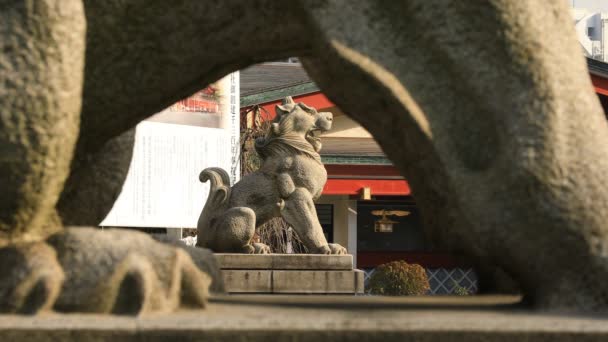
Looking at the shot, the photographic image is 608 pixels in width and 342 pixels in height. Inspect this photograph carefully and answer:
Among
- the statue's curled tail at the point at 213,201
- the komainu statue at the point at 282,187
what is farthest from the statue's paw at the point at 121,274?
the statue's curled tail at the point at 213,201

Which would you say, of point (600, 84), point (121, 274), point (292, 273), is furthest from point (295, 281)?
point (600, 84)

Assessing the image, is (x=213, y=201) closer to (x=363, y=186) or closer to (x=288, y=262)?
(x=288, y=262)

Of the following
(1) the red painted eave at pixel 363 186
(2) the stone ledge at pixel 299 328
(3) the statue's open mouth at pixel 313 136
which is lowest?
(2) the stone ledge at pixel 299 328

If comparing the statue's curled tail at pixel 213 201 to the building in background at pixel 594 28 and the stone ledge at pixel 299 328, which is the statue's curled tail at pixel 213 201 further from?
the building in background at pixel 594 28

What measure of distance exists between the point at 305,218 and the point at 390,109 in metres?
6.19

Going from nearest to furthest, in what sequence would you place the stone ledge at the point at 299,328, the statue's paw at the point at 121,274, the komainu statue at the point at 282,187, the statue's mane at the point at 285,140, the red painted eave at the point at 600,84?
the stone ledge at the point at 299,328 → the statue's paw at the point at 121,274 → the komainu statue at the point at 282,187 → the statue's mane at the point at 285,140 → the red painted eave at the point at 600,84

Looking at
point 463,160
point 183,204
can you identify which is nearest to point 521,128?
point 463,160

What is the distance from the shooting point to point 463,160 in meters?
2.04

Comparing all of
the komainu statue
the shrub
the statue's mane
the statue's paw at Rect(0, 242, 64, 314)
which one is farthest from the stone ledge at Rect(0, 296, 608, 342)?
the shrub

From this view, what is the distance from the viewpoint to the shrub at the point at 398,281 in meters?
10.7

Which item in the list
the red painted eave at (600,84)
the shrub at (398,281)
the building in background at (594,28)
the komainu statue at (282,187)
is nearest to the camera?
the komainu statue at (282,187)

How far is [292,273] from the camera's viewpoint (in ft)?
26.1

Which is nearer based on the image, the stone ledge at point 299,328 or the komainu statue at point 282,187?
the stone ledge at point 299,328

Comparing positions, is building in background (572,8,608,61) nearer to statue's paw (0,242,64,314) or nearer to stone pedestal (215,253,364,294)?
stone pedestal (215,253,364,294)
